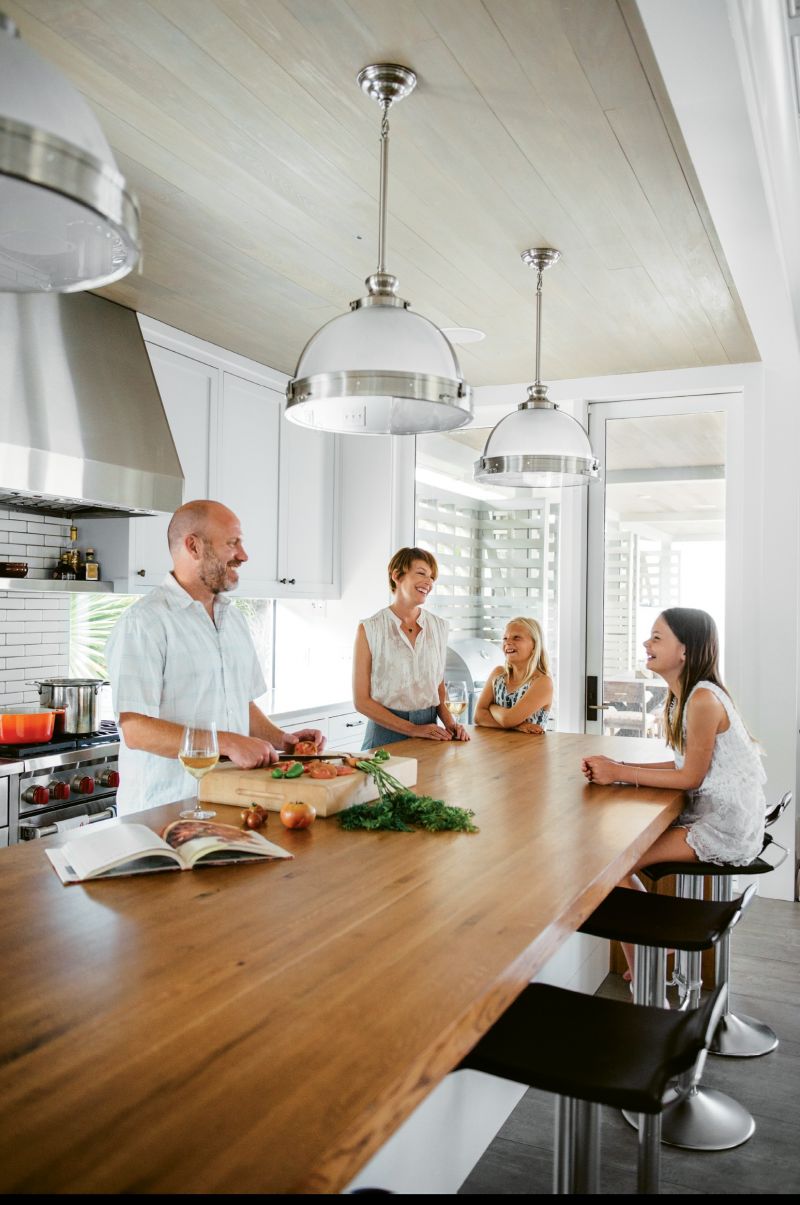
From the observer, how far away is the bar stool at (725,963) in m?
2.60

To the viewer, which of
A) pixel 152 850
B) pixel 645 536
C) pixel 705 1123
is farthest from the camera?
pixel 645 536

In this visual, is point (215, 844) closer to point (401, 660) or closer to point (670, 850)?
point (670, 850)

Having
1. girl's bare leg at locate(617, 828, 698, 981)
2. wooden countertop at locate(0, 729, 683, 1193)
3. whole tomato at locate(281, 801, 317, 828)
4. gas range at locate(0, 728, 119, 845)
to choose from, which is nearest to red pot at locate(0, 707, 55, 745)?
gas range at locate(0, 728, 119, 845)

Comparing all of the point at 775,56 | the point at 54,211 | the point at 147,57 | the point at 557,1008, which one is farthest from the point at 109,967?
the point at 775,56

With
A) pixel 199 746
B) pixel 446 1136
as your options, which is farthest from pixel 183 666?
pixel 446 1136

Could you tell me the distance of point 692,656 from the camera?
2.75 m

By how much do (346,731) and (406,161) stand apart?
10.4 ft

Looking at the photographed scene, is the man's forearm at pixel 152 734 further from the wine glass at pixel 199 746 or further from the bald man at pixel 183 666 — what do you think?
the wine glass at pixel 199 746

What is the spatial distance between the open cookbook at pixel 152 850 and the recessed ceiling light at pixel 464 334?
9.81ft

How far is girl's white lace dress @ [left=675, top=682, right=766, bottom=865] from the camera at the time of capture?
262 centimetres

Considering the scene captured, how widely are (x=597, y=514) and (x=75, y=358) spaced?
2.83m

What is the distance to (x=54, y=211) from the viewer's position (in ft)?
3.96

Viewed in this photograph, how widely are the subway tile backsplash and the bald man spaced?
1480 millimetres

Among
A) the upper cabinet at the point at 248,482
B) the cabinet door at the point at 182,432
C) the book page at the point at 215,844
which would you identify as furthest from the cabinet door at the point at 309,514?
the book page at the point at 215,844
